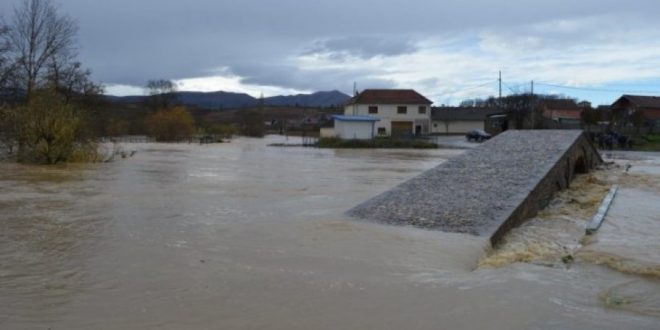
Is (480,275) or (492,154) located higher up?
(492,154)

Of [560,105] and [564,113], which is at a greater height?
[560,105]

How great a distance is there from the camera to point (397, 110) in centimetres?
7512

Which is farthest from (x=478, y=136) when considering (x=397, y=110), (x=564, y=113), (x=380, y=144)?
(x=564, y=113)

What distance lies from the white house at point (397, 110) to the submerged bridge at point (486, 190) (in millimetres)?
52683

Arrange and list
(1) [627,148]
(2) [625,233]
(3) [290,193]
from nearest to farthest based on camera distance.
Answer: (2) [625,233], (3) [290,193], (1) [627,148]

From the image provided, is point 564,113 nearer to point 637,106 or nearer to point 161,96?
point 637,106

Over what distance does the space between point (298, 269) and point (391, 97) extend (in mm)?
68120

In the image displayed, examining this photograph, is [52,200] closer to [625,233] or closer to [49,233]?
[49,233]

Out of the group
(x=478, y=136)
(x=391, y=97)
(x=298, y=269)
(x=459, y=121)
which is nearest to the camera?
(x=298, y=269)

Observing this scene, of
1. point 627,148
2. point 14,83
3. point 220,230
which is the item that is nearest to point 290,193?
point 220,230

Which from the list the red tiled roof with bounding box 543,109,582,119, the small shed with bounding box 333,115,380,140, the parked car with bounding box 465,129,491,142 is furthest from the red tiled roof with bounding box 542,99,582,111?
the small shed with bounding box 333,115,380,140

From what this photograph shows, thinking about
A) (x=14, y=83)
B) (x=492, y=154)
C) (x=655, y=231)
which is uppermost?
(x=14, y=83)

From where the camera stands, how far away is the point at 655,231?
12.4 meters

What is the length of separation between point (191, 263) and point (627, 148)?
151 feet
